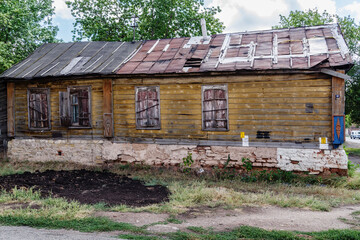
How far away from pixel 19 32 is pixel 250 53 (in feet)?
45.6

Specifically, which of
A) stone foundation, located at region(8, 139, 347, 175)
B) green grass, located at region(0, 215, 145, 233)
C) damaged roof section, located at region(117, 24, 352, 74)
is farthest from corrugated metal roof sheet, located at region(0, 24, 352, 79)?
green grass, located at region(0, 215, 145, 233)

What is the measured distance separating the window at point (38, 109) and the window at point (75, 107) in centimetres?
77

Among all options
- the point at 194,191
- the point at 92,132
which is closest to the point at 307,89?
the point at 194,191

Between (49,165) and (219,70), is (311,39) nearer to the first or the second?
(219,70)

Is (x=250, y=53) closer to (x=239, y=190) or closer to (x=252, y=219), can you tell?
(x=239, y=190)

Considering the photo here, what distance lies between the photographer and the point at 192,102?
33.3ft

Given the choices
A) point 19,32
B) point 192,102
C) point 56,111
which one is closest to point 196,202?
point 192,102

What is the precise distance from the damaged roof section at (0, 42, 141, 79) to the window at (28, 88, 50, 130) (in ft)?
2.55

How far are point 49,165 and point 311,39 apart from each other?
10.6 metres

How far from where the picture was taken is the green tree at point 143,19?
22453 mm

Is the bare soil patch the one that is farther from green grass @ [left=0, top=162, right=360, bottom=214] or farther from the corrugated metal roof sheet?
the corrugated metal roof sheet

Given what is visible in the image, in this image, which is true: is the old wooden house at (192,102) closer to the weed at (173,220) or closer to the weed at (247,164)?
the weed at (247,164)

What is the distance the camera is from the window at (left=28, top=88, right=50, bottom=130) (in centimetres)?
1187

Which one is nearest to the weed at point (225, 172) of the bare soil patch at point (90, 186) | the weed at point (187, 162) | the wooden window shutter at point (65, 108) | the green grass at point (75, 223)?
the weed at point (187, 162)
